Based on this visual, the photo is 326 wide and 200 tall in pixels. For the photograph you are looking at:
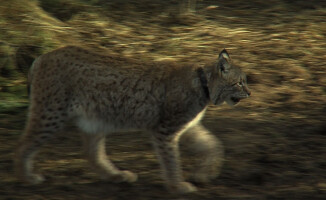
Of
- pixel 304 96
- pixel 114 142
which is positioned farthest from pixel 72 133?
pixel 304 96

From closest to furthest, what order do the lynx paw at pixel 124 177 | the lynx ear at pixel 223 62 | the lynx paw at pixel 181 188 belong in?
the lynx paw at pixel 181 188, the lynx ear at pixel 223 62, the lynx paw at pixel 124 177

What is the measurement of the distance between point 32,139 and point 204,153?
5.17ft

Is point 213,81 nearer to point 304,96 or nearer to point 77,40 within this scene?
point 304,96

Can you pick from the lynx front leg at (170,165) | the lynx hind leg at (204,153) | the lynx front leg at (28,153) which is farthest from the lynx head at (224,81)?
the lynx front leg at (28,153)

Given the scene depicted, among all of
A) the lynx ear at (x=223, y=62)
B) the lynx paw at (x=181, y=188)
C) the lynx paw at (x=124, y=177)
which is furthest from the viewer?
the lynx paw at (x=124, y=177)

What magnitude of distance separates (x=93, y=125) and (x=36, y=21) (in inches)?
121

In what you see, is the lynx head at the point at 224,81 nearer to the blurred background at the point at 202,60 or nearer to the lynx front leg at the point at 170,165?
the lynx front leg at the point at 170,165

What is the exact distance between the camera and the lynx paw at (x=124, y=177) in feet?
18.0

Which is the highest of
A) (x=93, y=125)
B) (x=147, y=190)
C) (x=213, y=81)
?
(x=213, y=81)

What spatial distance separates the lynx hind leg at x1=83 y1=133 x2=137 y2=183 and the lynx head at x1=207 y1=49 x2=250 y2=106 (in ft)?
3.44

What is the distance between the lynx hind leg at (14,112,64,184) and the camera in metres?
5.28

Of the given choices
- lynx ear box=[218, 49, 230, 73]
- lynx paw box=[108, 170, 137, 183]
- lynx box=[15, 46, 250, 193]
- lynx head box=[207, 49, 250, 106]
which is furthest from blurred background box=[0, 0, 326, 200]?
lynx ear box=[218, 49, 230, 73]

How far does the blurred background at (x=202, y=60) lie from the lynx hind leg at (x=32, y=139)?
0.37 ft

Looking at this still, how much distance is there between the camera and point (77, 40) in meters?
8.33
